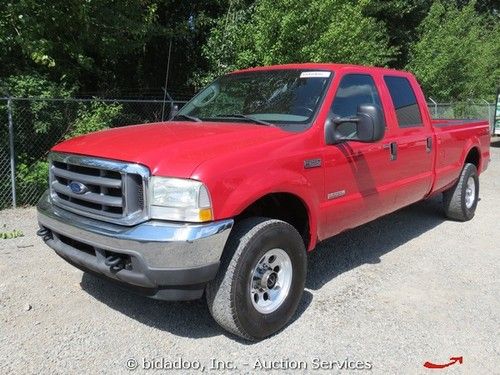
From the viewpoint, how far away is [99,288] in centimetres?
451

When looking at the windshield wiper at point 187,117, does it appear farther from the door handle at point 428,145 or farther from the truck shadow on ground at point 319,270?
the door handle at point 428,145

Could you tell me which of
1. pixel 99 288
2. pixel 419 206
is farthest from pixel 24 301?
pixel 419 206

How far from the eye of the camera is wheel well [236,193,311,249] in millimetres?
3889

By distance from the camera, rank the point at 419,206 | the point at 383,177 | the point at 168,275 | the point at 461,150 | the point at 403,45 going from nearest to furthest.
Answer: the point at 168,275 < the point at 383,177 < the point at 461,150 < the point at 419,206 < the point at 403,45

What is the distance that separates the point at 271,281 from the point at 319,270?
147 cm

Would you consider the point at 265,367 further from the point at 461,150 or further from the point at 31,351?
the point at 461,150

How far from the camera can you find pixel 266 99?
14.7 feet

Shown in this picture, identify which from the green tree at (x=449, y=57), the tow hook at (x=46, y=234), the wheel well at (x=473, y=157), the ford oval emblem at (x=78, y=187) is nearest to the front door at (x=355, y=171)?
the ford oval emblem at (x=78, y=187)

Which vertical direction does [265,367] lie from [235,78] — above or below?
below

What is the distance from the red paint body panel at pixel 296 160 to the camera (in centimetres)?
327

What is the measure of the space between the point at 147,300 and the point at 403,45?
20.2m

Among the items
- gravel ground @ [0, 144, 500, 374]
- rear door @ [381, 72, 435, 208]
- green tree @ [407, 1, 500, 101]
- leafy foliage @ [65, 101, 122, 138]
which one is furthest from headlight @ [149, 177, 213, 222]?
green tree @ [407, 1, 500, 101]

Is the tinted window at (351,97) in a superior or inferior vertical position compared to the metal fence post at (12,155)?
superior

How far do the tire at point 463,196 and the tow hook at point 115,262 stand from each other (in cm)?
515
